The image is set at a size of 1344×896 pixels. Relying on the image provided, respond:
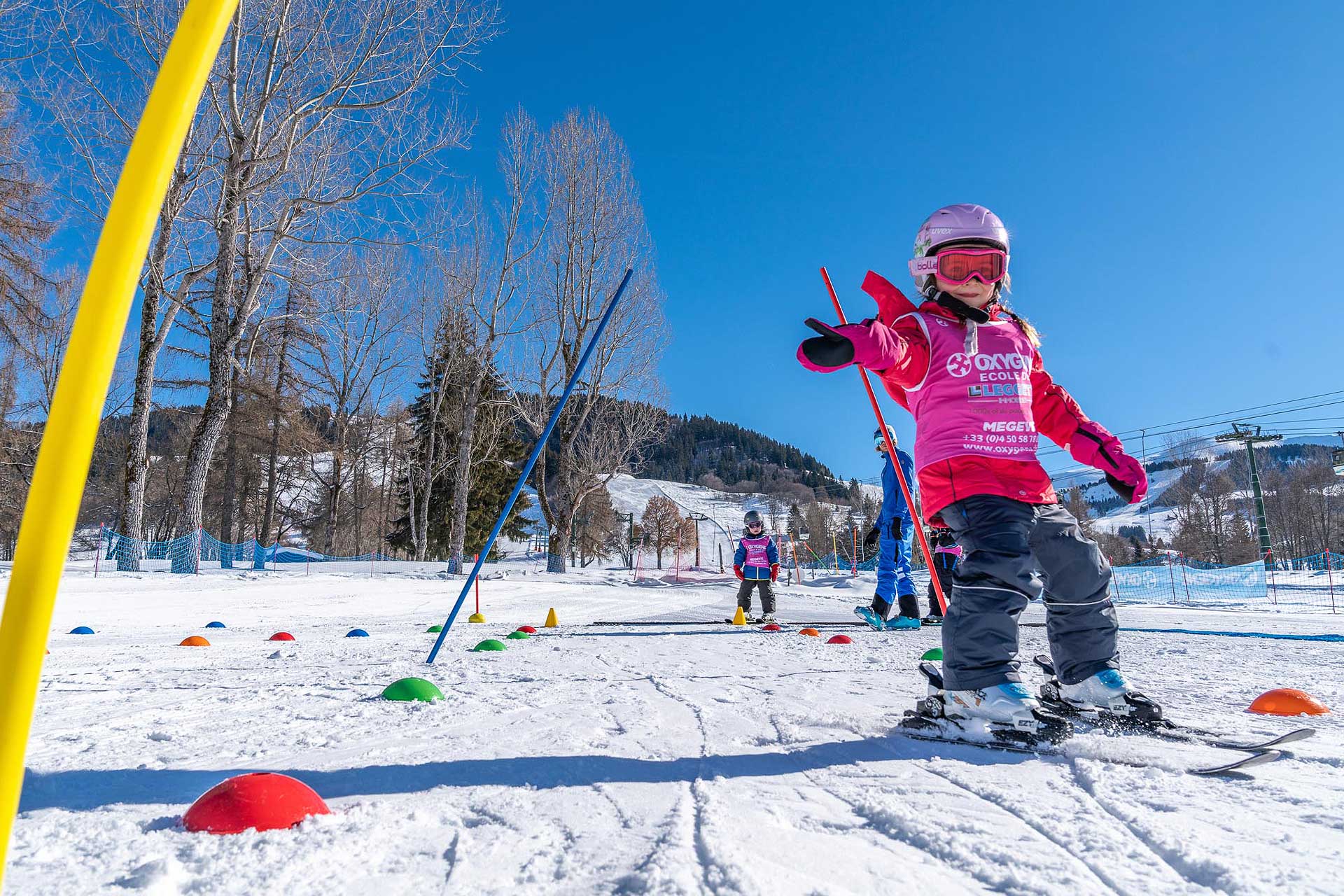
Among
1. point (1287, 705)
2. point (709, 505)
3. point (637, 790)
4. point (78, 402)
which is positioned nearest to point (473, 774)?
point (637, 790)

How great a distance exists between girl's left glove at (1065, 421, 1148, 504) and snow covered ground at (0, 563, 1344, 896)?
810 millimetres

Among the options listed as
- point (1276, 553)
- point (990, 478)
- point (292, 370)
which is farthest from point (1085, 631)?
point (1276, 553)

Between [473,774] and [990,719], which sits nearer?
[473,774]

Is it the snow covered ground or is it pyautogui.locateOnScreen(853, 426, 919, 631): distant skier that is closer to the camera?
the snow covered ground

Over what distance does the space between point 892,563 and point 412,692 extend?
564 cm

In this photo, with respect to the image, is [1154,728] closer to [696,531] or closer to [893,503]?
[893,503]

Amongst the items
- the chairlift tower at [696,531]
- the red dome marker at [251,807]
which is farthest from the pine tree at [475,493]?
the red dome marker at [251,807]

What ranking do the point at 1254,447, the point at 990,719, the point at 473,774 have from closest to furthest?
the point at 473,774 < the point at 990,719 < the point at 1254,447

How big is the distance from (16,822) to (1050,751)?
2311mm

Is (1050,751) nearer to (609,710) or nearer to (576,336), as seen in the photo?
(609,710)

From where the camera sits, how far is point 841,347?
2.14 m

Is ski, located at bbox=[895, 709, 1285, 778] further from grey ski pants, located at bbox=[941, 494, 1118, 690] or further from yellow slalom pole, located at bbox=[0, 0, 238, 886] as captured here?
yellow slalom pole, located at bbox=[0, 0, 238, 886]

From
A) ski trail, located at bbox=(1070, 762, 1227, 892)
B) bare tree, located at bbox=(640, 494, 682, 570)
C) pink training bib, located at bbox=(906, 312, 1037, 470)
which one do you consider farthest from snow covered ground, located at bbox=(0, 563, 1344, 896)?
bare tree, located at bbox=(640, 494, 682, 570)

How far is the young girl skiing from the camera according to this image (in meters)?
2.13
